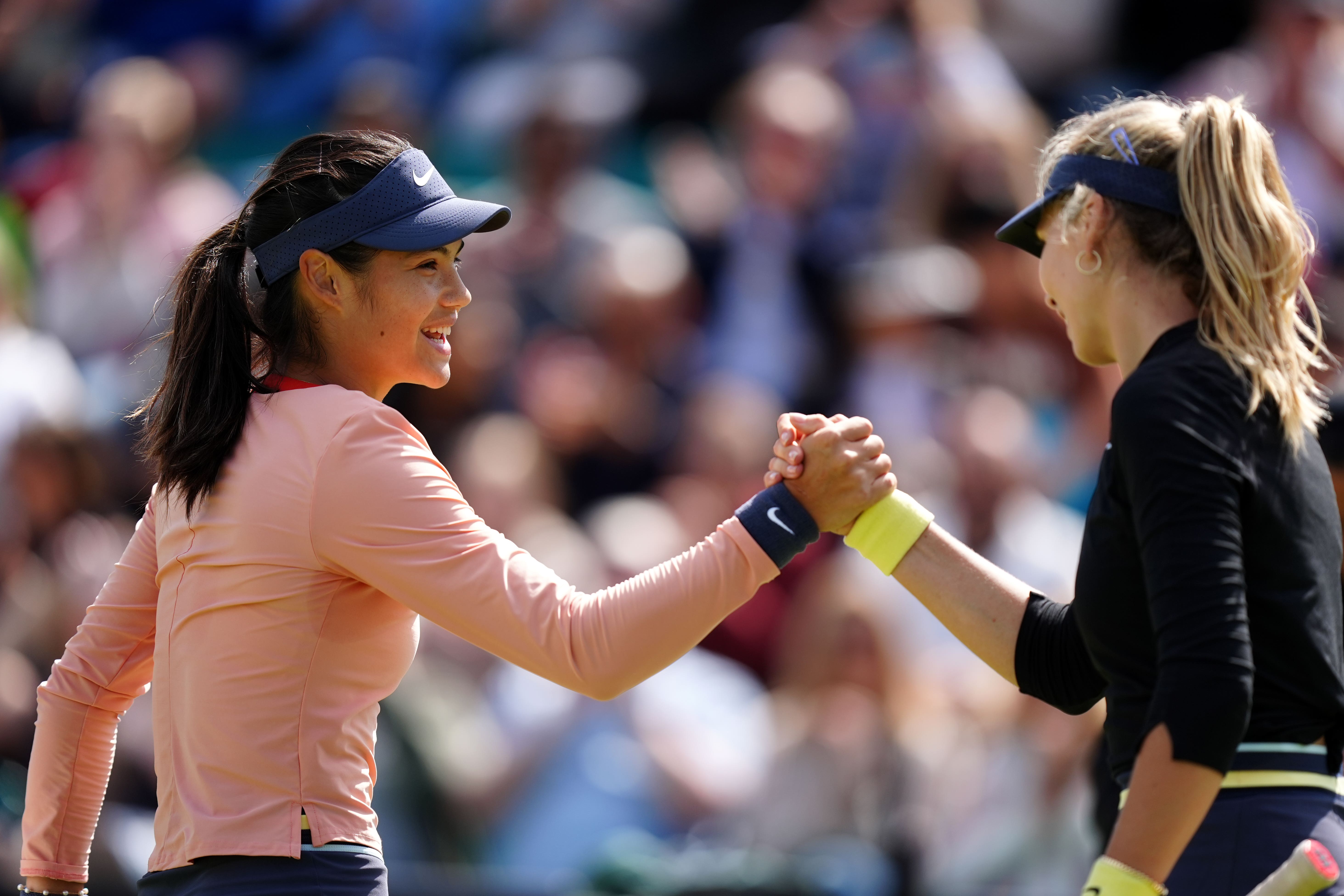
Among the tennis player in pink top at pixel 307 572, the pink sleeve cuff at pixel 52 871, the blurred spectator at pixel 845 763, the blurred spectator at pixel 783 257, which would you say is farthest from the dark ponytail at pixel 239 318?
the blurred spectator at pixel 783 257

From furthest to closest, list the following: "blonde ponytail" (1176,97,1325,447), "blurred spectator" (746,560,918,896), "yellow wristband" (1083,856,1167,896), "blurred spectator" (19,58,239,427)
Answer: "blurred spectator" (19,58,239,427), "blurred spectator" (746,560,918,896), "blonde ponytail" (1176,97,1325,447), "yellow wristband" (1083,856,1167,896)

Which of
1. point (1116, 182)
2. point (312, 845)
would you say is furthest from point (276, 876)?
point (1116, 182)

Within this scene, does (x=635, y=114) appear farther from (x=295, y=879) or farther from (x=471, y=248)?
(x=295, y=879)

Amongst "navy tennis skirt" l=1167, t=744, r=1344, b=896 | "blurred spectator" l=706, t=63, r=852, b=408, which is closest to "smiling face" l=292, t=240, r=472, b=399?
"navy tennis skirt" l=1167, t=744, r=1344, b=896

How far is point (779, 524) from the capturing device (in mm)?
2471

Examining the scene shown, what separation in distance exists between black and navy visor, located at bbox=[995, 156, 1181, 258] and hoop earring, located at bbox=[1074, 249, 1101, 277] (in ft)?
0.29

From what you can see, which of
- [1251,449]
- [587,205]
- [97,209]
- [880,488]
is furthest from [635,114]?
[1251,449]

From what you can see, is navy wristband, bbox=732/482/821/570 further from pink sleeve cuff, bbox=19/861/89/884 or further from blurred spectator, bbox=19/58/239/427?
blurred spectator, bbox=19/58/239/427

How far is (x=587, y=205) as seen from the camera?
7.43m

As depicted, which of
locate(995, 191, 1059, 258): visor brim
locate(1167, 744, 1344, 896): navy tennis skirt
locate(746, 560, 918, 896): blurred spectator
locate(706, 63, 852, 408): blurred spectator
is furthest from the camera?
locate(706, 63, 852, 408): blurred spectator

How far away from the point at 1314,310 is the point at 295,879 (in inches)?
66.4

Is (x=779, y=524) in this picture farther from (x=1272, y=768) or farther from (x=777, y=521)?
(x=1272, y=768)

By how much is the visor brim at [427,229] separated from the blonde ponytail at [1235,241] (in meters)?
0.96

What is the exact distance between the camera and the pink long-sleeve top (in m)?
2.27
